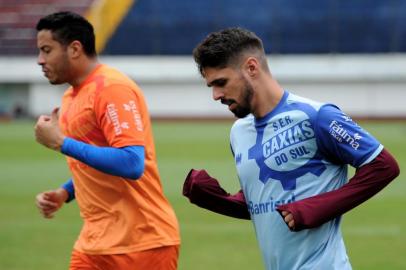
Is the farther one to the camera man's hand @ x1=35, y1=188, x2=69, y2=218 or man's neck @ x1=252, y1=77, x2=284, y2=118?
man's hand @ x1=35, y1=188, x2=69, y2=218

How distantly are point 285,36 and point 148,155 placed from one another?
3482cm

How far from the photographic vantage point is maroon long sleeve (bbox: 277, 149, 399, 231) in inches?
154

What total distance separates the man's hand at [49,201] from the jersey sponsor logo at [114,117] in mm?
901

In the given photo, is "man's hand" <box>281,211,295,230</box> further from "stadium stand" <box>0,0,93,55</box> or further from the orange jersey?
"stadium stand" <box>0,0,93,55</box>

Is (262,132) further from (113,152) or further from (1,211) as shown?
(1,211)

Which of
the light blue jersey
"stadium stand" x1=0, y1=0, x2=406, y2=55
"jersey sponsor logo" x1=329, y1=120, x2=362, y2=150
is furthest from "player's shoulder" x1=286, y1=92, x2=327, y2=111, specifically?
"stadium stand" x1=0, y1=0, x2=406, y2=55

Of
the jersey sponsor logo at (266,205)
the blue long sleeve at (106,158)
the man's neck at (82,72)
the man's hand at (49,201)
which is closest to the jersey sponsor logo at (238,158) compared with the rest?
the jersey sponsor logo at (266,205)

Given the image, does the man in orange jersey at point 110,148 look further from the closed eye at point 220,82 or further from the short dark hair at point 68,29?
the closed eye at point 220,82

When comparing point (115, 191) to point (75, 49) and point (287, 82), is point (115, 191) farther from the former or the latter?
point (287, 82)

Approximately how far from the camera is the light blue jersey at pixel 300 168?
4000 mm

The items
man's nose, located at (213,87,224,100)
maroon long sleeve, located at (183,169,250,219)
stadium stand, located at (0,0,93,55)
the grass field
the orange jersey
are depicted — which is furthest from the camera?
stadium stand, located at (0,0,93,55)

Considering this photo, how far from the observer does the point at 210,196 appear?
4.32m

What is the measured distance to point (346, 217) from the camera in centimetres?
1307

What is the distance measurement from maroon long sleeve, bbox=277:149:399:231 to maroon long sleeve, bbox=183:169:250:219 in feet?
1.48
